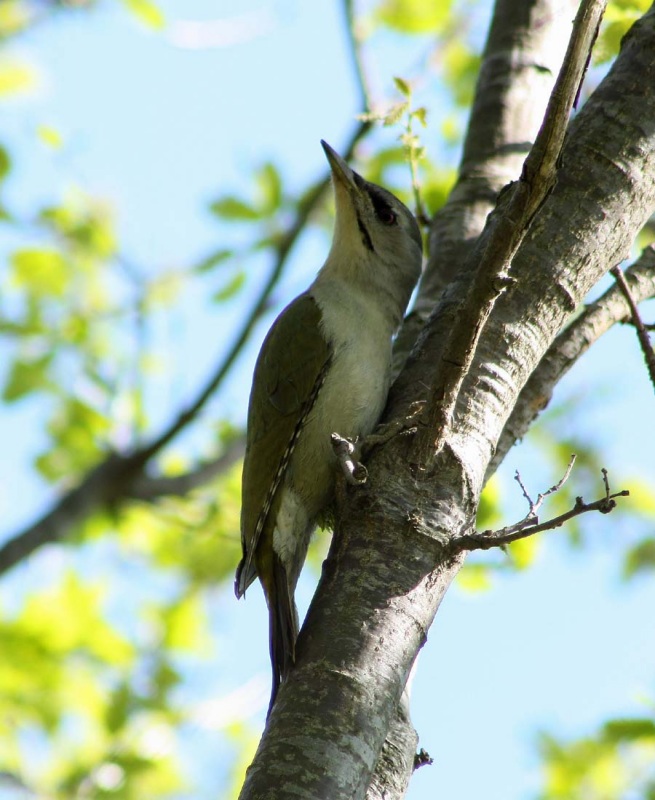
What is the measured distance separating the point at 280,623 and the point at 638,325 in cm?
177

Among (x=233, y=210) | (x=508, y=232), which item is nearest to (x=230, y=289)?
(x=233, y=210)

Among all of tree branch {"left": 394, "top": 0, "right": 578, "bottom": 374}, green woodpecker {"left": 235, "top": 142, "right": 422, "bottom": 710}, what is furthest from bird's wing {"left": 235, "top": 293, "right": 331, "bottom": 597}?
tree branch {"left": 394, "top": 0, "right": 578, "bottom": 374}

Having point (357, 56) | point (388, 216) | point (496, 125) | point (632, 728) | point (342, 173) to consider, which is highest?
point (357, 56)

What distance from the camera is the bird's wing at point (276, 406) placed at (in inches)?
172

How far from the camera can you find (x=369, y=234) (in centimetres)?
565

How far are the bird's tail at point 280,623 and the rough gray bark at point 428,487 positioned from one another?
1.73 ft

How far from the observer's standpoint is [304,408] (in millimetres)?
4578

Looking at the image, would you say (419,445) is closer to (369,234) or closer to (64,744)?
(369,234)

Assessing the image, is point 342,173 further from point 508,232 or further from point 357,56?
point 508,232

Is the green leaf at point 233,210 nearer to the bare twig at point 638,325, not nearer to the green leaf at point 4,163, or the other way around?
the green leaf at point 4,163

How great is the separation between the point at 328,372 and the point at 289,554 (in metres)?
0.88

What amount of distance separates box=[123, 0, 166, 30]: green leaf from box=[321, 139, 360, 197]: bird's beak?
1.63 m

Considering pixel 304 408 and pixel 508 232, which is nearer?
pixel 508 232

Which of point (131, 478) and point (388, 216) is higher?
point (388, 216)
